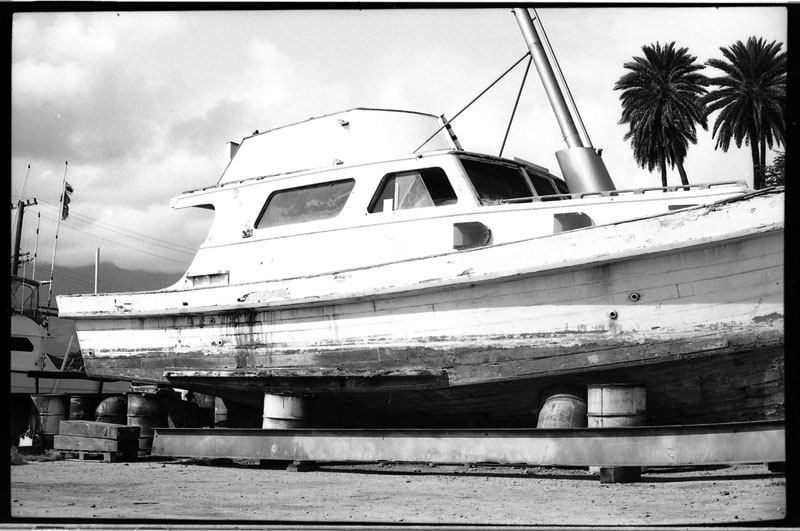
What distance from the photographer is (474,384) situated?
7465 mm

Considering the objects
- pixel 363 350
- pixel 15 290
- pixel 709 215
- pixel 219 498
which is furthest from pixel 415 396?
pixel 15 290

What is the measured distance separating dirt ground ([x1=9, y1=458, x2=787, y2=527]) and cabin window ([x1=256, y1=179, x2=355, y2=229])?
2.67m

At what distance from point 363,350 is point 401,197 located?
1622 mm

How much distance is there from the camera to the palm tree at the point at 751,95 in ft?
19.2

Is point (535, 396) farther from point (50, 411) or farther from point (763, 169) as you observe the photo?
point (50, 411)

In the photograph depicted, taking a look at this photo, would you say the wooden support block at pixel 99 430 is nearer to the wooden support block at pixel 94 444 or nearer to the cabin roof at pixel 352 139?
the wooden support block at pixel 94 444

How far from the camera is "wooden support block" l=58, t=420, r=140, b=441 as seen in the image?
849 cm

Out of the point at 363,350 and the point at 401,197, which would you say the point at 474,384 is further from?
the point at 401,197

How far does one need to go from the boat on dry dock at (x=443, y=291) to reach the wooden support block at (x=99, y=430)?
746mm

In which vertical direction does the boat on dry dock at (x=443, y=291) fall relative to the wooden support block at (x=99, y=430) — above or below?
above

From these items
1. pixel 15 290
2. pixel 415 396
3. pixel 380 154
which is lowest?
pixel 415 396

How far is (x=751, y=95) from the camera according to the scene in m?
7.58

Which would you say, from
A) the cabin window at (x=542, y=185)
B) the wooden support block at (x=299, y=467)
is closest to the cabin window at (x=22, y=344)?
the wooden support block at (x=299, y=467)

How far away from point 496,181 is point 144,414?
4.86m
